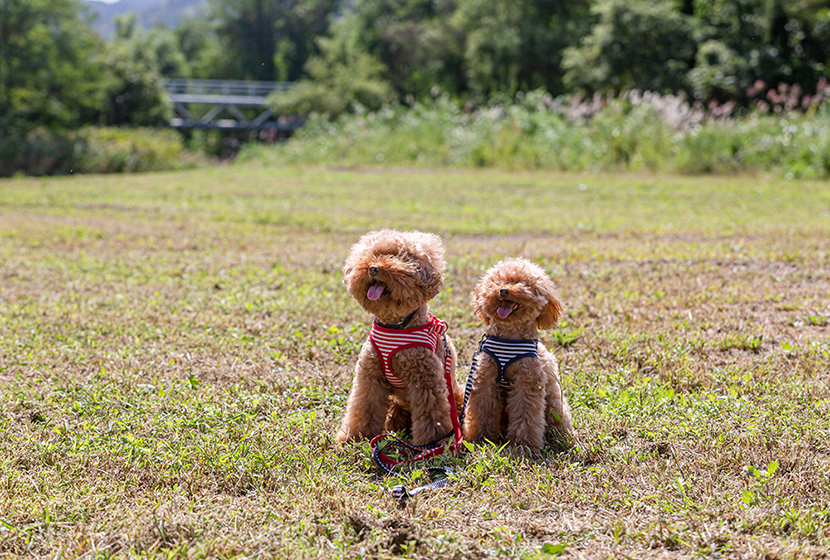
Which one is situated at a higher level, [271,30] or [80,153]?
[271,30]

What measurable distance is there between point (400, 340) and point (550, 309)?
2.26 ft

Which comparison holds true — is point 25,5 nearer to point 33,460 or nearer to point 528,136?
point 528,136

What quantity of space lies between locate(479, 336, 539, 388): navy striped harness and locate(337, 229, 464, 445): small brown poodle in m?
0.25

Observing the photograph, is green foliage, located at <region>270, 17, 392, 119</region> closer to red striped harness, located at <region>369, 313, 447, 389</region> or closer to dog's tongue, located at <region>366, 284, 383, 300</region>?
red striped harness, located at <region>369, 313, 447, 389</region>

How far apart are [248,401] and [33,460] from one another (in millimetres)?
1044

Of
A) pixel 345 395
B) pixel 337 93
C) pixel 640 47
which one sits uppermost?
pixel 640 47

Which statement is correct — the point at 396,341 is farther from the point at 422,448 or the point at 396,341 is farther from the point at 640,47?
the point at 640,47

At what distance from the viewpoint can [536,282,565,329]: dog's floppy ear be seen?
10.1ft

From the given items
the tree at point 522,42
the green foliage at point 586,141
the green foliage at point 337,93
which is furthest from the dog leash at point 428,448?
the tree at point 522,42

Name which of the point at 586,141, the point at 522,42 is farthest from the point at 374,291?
the point at 522,42

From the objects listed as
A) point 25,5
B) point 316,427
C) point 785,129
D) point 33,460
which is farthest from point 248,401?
point 25,5

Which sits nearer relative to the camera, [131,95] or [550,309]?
[550,309]

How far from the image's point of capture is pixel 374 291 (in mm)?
2918

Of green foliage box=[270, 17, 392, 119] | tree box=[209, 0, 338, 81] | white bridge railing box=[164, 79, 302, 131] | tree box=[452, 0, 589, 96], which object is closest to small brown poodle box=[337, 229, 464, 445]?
green foliage box=[270, 17, 392, 119]
